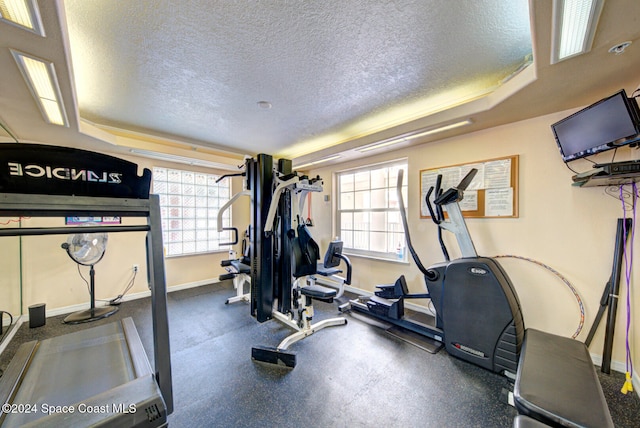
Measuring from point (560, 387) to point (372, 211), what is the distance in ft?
10.3

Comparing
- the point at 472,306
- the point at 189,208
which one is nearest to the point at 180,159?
the point at 189,208

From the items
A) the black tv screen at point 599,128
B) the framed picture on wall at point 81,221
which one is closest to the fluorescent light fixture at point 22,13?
the framed picture on wall at point 81,221

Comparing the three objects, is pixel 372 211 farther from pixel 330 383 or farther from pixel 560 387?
pixel 560 387

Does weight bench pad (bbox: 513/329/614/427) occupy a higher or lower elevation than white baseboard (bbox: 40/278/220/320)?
higher

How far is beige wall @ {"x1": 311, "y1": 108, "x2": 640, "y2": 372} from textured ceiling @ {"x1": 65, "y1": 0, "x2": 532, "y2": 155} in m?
0.69

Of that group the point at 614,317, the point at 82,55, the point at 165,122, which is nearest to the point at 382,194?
the point at 614,317

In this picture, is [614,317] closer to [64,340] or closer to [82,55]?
[64,340]

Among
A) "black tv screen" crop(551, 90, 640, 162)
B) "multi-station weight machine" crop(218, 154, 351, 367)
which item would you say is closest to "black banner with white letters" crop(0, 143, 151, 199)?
"multi-station weight machine" crop(218, 154, 351, 367)

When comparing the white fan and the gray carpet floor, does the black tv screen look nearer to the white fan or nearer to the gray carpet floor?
the gray carpet floor

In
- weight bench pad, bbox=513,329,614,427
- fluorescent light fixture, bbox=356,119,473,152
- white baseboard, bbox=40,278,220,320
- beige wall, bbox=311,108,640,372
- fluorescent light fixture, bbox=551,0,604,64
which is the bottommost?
white baseboard, bbox=40,278,220,320

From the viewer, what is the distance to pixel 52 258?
3.34 m

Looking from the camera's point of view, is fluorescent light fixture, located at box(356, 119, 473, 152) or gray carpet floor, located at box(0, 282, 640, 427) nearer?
gray carpet floor, located at box(0, 282, 640, 427)

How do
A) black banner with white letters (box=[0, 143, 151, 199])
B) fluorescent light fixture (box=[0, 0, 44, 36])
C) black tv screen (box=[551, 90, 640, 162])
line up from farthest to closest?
black tv screen (box=[551, 90, 640, 162]), fluorescent light fixture (box=[0, 0, 44, 36]), black banner with white letters (box=[0, 143, 151, 199])

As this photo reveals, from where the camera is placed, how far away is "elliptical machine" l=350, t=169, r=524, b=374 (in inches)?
79.0
